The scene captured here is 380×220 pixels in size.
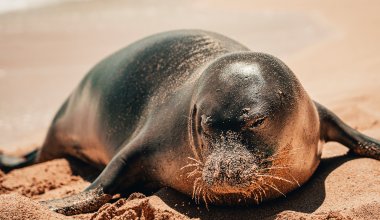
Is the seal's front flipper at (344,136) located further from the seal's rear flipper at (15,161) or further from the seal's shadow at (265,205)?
the seal's rear flipper at (15,161)

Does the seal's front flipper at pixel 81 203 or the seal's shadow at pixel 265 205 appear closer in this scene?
the seal's shadow at pixel 265 205

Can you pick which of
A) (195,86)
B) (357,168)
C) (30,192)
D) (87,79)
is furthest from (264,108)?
(87,79)

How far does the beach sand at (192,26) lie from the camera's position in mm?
3182

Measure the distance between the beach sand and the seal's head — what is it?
0.18m

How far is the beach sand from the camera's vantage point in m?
3.18

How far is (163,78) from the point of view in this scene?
4.20 m

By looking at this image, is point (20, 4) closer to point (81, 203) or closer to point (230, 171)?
point (81, 203)

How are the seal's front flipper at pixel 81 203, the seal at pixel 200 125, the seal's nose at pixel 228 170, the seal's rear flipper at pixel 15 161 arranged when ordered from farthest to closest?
the seal's rear flipper at pixel 15 161
the seal's front flipper at pixel 81 203
the seal at pixel 200 125
the seal's nose at pixel 228 170

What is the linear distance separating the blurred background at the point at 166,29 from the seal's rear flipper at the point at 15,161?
74 centimetres

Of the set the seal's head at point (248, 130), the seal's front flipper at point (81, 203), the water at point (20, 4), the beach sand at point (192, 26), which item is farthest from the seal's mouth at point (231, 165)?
the water at point (20, 4)

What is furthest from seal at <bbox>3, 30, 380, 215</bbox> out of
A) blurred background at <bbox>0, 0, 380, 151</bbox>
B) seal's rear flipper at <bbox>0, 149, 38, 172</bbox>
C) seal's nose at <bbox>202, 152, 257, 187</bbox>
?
blurred background at <bbox>0, 0, 380, 151</bbox>

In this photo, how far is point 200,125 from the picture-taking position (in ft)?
10.2

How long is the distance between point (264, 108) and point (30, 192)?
221cm

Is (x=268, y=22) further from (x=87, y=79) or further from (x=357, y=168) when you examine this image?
(x=357, y=168)
